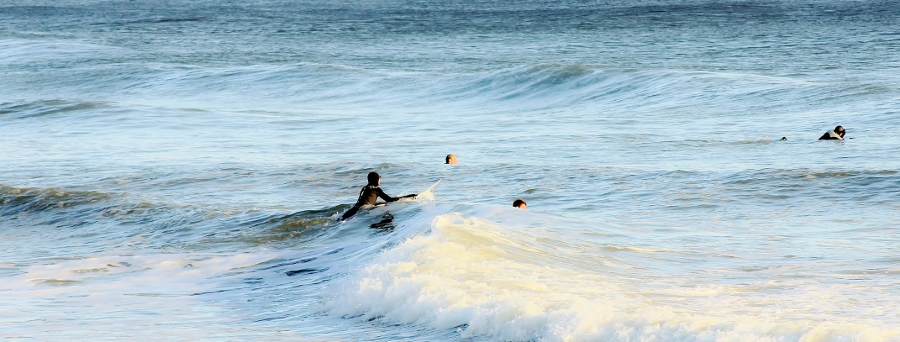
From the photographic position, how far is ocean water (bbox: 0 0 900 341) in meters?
10.2

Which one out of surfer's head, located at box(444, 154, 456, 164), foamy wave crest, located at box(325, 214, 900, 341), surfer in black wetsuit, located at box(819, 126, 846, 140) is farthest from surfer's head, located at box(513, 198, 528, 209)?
surfer in black wetsuit, located at box(819, 126, 846, 140)

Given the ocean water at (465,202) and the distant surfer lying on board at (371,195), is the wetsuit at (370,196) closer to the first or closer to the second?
the distant surfer lying on board at (371,195)

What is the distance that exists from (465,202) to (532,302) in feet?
26.2

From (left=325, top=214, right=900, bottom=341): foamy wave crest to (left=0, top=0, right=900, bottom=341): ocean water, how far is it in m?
0.03

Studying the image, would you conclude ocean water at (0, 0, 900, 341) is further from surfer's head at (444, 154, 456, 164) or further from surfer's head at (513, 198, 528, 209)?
surfer's head at (513, 198, 528, 209)

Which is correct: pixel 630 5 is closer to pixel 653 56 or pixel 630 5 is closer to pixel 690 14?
pixel 690 14

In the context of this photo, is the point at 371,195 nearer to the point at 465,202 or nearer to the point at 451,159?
the point at 465,202

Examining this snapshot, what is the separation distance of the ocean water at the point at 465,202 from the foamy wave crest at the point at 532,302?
33mm

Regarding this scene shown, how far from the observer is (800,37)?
55125mm

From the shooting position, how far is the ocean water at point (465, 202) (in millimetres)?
10242

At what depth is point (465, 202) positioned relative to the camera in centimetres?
1786

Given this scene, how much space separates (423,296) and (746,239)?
15.8ft

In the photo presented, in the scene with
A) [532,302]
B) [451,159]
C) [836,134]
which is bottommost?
[451,159]

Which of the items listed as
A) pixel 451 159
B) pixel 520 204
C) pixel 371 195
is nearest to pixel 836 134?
pixel 451 159
